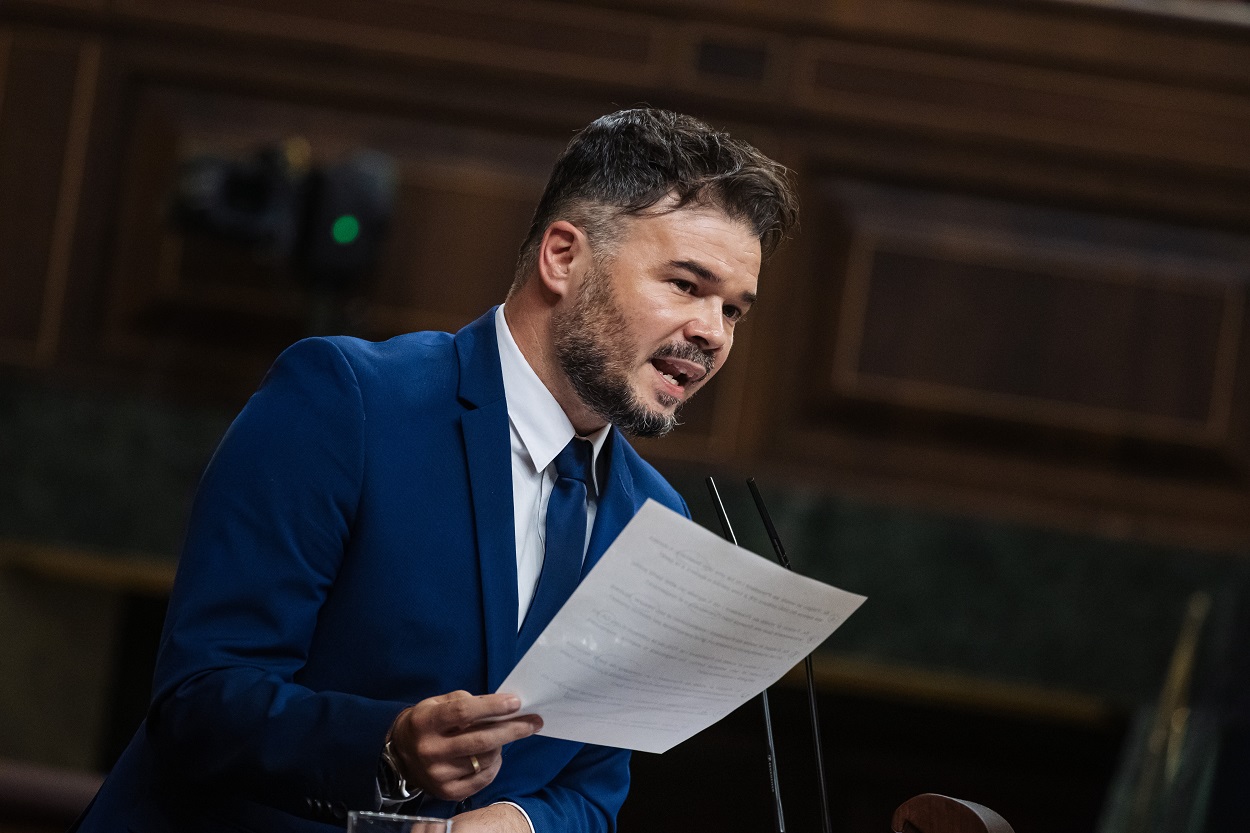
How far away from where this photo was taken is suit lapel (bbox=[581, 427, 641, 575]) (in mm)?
1553

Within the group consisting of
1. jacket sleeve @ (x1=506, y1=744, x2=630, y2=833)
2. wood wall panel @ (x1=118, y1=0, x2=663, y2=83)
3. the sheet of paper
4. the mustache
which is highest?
wood wall panel @ (x1=118, y1=0, x2=663, y2=83)

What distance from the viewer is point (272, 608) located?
4.32ft

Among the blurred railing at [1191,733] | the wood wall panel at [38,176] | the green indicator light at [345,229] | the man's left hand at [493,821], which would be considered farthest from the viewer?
the wood wall panel at [38,176]

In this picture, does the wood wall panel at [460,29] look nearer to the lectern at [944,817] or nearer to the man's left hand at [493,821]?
the man's left hand at [493,821]

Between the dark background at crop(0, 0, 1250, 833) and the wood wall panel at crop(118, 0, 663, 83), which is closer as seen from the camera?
the dark background at crop(0, 0, 1250, 833)

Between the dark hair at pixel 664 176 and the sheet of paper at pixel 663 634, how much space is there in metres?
0.49

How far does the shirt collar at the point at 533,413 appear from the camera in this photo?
1.55m

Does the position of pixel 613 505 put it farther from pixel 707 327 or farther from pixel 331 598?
pixel 331 598

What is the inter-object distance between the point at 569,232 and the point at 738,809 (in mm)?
2958

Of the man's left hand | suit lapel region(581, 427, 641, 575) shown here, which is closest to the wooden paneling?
suit lapel region(581, 427, 641, 575)

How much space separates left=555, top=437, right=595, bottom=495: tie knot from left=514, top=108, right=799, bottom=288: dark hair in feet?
0.70

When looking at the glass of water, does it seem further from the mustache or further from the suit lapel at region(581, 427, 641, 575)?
the mustache

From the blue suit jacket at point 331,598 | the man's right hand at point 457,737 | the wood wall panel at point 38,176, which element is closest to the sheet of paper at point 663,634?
the man's right hand at point 457,737

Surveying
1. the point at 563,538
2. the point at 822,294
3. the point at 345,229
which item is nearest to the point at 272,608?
the point at 563,538
